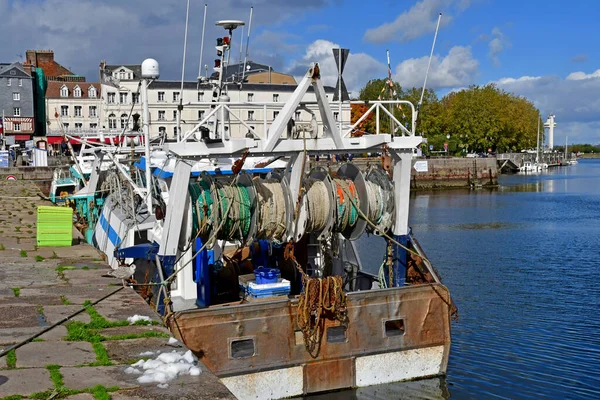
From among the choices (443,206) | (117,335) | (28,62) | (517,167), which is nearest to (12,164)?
(443,206)

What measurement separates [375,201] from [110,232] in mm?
8120

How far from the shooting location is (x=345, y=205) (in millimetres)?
11938

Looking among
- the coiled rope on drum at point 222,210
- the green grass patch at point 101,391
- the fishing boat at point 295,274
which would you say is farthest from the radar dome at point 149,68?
the green grass patch at point 101,391

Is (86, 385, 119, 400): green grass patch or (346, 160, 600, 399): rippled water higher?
(86, 385, 119, 400): green grass patch

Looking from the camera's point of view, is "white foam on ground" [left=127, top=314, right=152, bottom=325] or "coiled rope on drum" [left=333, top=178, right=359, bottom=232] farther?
"coiled rope on drum" [left=333, top=178, right=359, bottom=232]

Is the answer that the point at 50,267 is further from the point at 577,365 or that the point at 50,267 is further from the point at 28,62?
the point at 28,62

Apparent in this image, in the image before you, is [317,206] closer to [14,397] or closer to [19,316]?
[19,316]

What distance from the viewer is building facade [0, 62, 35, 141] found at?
8362 centimetres

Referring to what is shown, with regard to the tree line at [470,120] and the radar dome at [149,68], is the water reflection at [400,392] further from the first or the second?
the tree line at [470,120]

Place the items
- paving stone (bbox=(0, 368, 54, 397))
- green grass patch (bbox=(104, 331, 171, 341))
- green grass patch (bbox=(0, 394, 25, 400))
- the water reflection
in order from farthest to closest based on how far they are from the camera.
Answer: the water reflection → green grass patch (bbox=(104, 331, 171, 341)) → paving stone (bbox=(0, 368, 54, 397)) → green grass patch (bbox=(0, 394, 25, 400))

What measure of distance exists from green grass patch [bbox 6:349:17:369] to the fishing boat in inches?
109

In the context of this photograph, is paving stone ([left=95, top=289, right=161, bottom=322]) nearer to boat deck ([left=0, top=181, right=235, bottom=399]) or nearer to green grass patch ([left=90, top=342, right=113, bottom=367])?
boat deck ([left=0, top=181, right=235, bottom=399])

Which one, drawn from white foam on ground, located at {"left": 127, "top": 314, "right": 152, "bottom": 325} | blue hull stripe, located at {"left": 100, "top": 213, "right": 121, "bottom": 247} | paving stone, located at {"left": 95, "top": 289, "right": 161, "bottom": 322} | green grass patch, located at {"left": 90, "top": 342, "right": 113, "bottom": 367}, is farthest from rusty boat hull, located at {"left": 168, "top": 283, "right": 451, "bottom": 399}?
blue hull stripe, located at {"left": 100, "top": 213, "right": 121, "bottom": 247}

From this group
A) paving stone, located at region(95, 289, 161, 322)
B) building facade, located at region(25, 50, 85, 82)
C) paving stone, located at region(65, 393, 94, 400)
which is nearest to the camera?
paving stone, located at region(65, 393, 94, 400)
